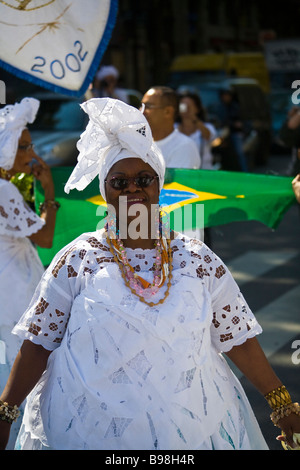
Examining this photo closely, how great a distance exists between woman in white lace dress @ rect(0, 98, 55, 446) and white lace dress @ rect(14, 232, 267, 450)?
1571mm

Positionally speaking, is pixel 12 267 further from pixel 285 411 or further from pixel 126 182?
pixel 285 411

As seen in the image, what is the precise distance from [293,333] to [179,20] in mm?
37517

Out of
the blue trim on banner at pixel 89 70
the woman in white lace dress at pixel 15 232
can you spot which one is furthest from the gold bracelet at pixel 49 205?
the blue trim on banner at pixel 89 70

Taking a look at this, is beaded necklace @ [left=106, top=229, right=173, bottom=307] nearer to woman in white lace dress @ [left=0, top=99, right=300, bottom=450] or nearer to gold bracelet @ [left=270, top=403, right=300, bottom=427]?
woman in white lace dress @ [left=0, top=99, right=300, bottom=450]

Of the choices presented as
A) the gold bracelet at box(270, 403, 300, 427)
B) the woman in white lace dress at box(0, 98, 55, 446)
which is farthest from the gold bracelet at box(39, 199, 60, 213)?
the gold bracelet at box(270, 403, 300, 427)

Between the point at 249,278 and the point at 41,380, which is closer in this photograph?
the point at 41,380

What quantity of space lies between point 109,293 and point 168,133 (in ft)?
13.9

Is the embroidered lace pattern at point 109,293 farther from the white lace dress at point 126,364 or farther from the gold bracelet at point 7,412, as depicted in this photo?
the gold bracelet at point 7,412

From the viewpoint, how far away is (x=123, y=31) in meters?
34.0

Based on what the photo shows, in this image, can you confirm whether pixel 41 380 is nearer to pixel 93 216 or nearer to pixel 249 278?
pixel 93 216

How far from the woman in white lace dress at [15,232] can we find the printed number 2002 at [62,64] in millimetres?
211

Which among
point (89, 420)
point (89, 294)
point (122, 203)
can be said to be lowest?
point (89, 420)

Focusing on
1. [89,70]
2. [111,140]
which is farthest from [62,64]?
[111,140]

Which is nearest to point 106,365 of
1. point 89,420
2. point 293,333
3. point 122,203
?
point 89,420
